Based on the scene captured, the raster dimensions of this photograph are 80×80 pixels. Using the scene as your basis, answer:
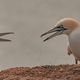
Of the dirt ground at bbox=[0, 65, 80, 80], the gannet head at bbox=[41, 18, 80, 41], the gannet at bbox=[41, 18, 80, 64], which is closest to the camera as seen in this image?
the gannet at bbox=[41, 18, 80, 64]

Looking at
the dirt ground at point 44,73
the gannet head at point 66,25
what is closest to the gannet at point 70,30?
the gannet head at point 66,25

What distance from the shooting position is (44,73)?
13.3 m

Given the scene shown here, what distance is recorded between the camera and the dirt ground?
40.7 feet

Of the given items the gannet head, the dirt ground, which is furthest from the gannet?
the dirt ground

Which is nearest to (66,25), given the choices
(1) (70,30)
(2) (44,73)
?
(1) (70,30)

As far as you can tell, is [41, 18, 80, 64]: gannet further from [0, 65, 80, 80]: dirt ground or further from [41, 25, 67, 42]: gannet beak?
[0, 65, 80, 80]: dirt ground

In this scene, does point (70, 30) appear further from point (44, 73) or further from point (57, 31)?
point (44, 73)

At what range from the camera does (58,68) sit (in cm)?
1394

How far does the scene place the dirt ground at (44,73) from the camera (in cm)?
1241

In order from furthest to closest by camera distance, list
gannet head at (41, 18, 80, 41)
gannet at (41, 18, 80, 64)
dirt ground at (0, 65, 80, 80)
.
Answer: gannet head at (41, 18, 80, 41)
dirt ground at (0, 65, 80, 80)
gannet at (41, 18, 80, 64)

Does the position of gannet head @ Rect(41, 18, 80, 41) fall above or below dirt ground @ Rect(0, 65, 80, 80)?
above

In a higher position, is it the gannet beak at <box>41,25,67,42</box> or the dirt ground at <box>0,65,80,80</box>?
the gannet beak at <box>41,25,67,42</box>

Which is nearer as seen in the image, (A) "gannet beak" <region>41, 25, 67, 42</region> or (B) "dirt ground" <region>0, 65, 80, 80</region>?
(B) "dirt ground" <region>0, 65, 80, 80</region>

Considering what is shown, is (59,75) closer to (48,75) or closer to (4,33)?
(48,75)
